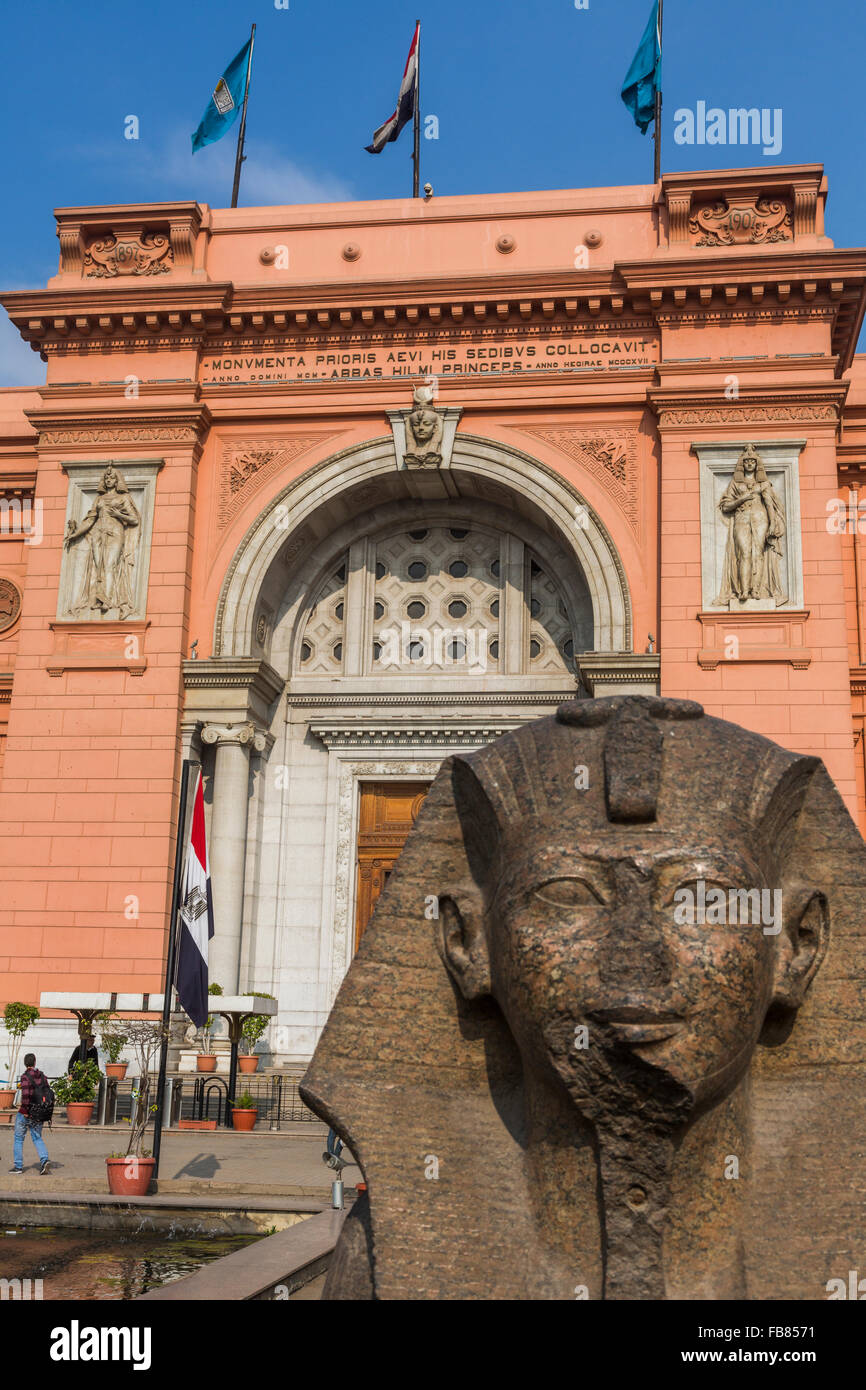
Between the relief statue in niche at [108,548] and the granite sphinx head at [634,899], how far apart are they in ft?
51.2

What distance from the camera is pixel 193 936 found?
11.3m

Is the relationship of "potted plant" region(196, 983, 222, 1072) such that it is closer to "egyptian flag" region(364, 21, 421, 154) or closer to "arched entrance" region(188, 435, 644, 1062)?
"arched entrance" region(188, 435, 644, 1062)

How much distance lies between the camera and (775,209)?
18.0 metres

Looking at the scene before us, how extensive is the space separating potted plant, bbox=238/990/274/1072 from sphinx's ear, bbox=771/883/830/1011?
13153 millimetres

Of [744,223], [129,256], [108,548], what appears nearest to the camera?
[744,223]

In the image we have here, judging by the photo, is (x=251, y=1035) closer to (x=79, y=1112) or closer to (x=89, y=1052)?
(x=89, y=1052)

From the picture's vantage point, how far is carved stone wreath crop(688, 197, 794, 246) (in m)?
17.9

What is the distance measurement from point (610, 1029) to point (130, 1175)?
697 cm

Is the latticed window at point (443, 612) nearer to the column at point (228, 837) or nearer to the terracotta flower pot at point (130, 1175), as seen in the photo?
the column at point (228, 837)

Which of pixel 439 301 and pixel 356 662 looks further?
pixel 356 662

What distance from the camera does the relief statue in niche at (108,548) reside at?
60.4 ft

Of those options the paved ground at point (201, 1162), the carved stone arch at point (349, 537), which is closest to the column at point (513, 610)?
the carved stone arch at point (349, 537)

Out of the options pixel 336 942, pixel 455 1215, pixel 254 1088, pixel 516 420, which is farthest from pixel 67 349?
pixel 455 1215

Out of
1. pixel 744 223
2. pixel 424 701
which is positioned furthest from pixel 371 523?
pixel 744 223
